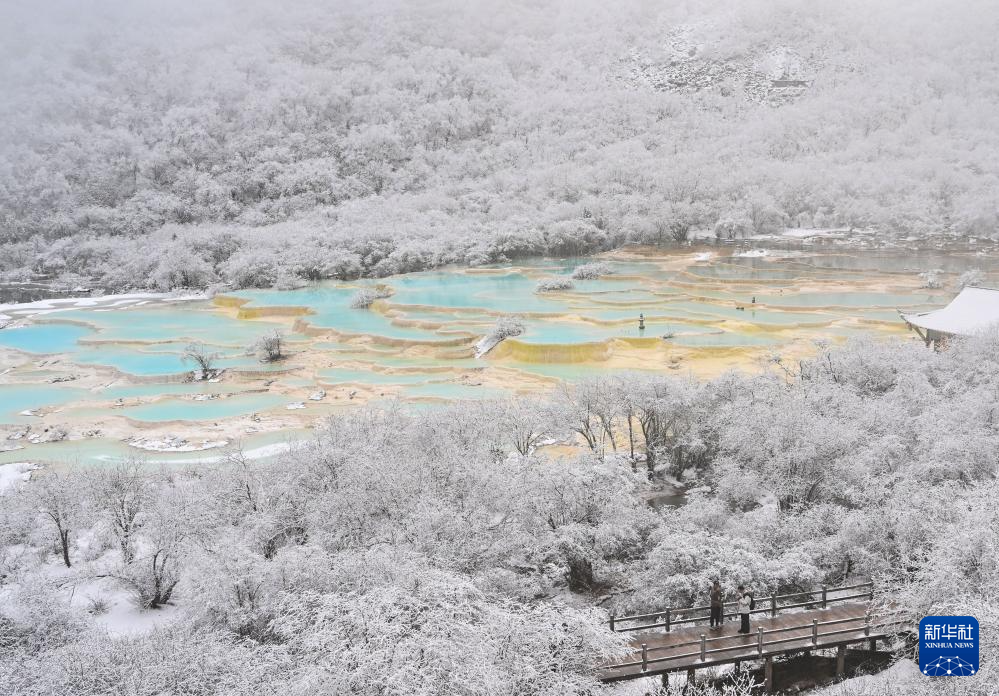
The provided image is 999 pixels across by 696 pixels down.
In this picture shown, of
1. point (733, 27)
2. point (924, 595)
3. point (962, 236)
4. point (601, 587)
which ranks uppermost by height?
point (733, 27)

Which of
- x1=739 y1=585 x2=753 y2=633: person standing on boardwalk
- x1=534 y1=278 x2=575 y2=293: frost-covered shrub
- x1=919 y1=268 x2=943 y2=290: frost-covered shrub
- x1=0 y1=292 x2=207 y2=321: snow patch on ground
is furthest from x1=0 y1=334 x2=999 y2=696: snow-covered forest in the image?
x1=0 y1=292 x2=207 y2=321: snow patch on ground

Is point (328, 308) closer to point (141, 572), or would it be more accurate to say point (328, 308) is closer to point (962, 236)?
point (141, 572)

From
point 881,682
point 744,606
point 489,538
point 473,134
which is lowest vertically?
point 881,682

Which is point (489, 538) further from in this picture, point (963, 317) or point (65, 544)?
point (963, 317)

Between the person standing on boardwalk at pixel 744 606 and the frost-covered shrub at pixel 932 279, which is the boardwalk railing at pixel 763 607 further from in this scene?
the frost-covered shrub at pixel 932 279

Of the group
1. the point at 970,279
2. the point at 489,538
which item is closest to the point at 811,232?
the point at 970,279

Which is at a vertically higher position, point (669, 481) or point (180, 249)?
point (180, 249)

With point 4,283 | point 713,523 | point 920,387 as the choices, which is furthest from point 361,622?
point 4,283
